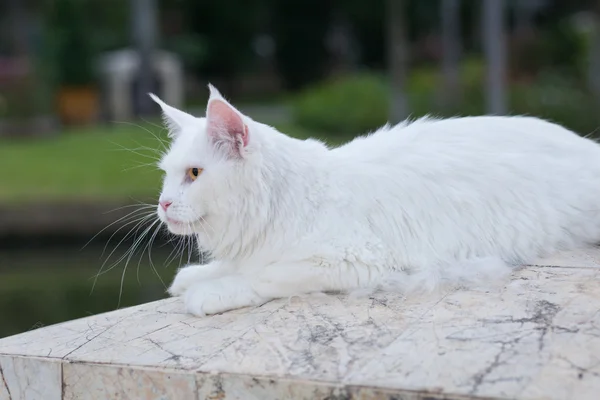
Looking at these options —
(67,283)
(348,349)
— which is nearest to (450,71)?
Answer: (67,283)

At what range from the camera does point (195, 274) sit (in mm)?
3590

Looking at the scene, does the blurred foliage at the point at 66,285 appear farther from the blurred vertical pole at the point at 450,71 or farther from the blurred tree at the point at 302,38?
the blurred tree at the point at 302,38

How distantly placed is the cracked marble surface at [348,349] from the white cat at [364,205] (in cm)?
11

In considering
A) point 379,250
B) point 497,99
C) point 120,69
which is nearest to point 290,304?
point 379,250

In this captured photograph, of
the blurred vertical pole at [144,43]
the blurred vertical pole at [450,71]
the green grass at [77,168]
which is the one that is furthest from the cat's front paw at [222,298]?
the blurred vertical pole at [144,43]

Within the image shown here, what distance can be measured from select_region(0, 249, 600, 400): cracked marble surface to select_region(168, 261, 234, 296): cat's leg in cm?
21

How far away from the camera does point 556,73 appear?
51.4 ft

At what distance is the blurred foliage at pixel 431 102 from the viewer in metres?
12.2

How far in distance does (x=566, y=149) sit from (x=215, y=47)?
22.4 m

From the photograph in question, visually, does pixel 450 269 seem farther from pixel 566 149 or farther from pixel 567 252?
pixel 566 149

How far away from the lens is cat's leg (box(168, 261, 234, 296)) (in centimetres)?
344

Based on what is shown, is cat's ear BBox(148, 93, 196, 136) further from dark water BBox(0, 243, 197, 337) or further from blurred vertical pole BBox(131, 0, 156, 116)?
blurred vertical pole BBox(131, 0, 156, 116)

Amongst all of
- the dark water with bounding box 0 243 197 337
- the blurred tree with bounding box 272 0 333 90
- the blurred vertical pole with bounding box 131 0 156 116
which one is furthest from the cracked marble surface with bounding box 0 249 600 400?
the blurred tree with bounding box 272 0 333 90

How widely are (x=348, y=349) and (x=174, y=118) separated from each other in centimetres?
124
